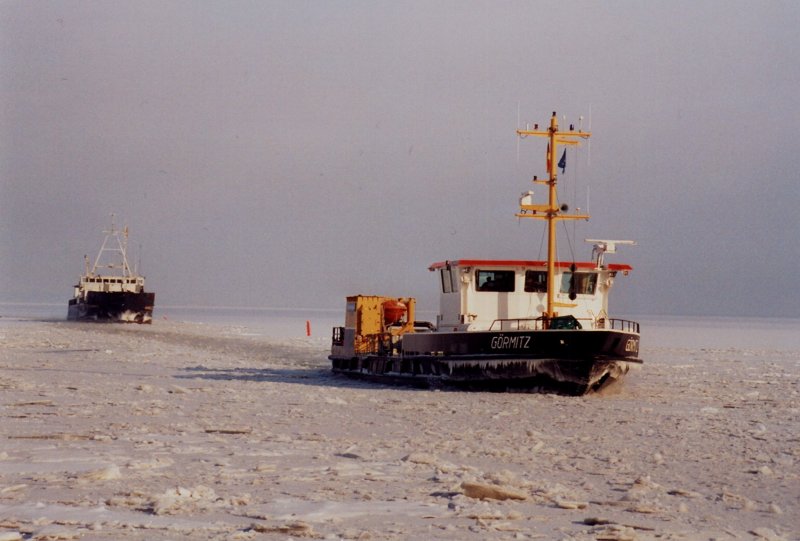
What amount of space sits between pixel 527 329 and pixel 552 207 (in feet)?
9.46

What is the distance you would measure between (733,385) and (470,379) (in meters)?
8.07

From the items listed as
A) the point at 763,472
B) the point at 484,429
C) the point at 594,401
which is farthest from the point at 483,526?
the point at 594,401

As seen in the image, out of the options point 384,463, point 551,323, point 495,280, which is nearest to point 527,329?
point 551,323

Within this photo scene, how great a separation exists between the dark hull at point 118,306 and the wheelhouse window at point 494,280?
6009cm

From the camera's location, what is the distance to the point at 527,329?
20047 millimetres

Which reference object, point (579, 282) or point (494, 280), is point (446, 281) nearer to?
point (494, 280)

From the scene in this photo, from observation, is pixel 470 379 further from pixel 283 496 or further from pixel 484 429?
pixel 283 496

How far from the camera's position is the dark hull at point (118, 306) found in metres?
77.4

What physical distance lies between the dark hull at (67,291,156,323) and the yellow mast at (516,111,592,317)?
6105 cm

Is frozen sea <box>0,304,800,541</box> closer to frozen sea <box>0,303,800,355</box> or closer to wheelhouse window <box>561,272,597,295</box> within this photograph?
wheelhouse window <box>561,272,597,295</box>

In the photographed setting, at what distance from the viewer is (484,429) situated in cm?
1344

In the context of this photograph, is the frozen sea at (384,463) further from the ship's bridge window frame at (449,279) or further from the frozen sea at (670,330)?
the frozen sea at (670,330)

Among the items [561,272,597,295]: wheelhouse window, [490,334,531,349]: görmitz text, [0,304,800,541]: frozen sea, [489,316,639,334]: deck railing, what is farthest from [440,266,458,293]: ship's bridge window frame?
[0,304,800,541]: frozen sea

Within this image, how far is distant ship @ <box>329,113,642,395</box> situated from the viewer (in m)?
19.2
